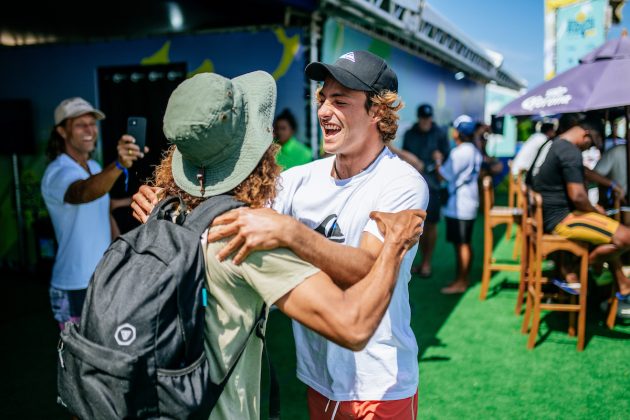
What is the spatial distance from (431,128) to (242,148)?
602 cm

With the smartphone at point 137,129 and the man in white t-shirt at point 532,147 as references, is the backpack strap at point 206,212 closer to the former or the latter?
the smartphone at point 137,129

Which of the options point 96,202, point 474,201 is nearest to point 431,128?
point 474,201

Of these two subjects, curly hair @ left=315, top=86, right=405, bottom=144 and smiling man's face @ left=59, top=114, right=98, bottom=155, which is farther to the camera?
smiling man's face @ left=59, top=114, right=98, bottom=155

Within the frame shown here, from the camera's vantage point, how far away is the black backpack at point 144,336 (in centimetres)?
105

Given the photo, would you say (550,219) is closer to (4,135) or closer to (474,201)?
(474,201)

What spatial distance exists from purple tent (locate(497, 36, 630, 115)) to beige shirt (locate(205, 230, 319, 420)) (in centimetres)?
393

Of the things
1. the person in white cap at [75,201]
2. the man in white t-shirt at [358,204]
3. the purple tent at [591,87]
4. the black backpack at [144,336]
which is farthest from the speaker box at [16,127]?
the black backpack at [144,336]

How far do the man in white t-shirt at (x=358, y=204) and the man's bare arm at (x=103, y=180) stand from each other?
120 cm

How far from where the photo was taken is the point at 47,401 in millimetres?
3523

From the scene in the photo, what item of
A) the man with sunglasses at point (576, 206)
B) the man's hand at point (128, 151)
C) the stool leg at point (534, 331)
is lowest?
the stool leg at point (534, 331)

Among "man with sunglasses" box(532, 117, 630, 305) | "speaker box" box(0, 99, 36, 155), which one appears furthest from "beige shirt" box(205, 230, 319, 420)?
"speaker box" box(0, 99, 36, 155)

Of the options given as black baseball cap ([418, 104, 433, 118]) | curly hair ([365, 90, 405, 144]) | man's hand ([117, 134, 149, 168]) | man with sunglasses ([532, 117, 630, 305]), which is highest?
black baseball cap ([418, 104, 433, 118])

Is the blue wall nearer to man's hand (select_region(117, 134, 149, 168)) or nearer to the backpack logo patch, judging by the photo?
man's hand (select_region(117, 134, 149, 168))

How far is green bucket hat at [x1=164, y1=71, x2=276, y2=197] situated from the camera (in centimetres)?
115
